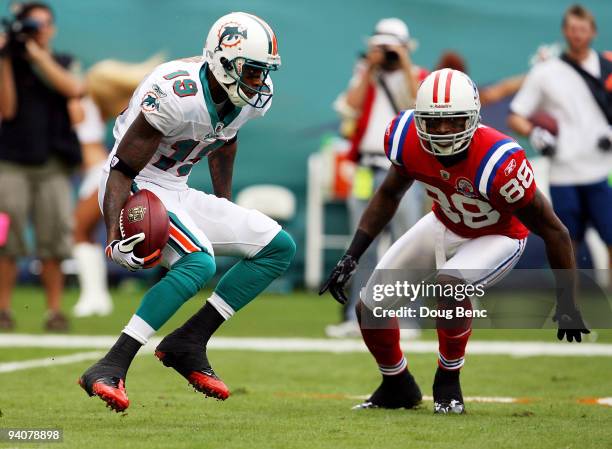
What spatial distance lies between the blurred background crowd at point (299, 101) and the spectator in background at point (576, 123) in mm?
14

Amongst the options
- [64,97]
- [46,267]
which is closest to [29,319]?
[46,267]

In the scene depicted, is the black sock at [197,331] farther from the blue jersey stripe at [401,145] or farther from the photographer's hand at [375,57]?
the photographer's hand at [375,57]

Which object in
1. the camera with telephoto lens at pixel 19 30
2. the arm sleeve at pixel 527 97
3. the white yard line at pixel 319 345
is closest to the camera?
the white yard line at pixel 319 345

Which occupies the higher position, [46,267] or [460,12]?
[460,12]

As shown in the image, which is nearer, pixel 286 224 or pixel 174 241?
pixel 174 241

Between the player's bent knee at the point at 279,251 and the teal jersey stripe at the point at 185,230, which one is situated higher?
the teal jersey stripe at the point at 185,230

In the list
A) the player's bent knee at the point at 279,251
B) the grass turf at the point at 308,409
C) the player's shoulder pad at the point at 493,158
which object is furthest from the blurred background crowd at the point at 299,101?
the player's bent knee at the point at 279,251

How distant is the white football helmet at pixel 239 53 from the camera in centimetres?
490

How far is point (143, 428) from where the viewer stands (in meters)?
4.63

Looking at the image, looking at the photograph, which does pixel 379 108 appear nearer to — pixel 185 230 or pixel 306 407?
pixel 306 407

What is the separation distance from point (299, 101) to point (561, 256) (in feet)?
22.7

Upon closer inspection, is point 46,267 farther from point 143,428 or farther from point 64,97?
point 143,428

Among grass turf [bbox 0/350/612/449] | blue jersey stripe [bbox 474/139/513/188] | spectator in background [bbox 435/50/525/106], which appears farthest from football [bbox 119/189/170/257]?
Result: spectator in background [bbox 435/50/525/106]

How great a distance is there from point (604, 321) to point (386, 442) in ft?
7.27
